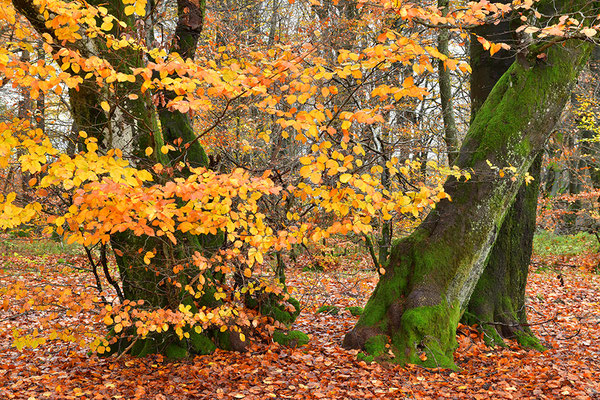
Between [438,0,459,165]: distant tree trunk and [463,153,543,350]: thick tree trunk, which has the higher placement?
[438,0,459,165]: distant tree trunk

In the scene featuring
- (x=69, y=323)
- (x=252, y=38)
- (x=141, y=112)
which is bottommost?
(x=69, y=323)

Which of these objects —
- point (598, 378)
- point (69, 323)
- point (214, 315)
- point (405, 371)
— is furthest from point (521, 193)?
point (69, 323)

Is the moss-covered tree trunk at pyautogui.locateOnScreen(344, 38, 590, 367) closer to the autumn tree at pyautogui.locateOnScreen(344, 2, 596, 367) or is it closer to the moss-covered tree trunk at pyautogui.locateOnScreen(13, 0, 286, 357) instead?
the autumn tree at pyautogui.locateOnScreen(344, 2, 596, 367)

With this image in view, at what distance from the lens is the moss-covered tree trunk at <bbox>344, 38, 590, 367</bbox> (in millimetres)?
4977

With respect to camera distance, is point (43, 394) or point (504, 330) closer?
point (43, 394)

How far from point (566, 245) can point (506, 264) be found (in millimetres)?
10149

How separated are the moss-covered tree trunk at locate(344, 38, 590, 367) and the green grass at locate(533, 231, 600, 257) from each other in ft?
29.9

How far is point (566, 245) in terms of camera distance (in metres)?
14.2

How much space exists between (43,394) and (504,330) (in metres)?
5.39

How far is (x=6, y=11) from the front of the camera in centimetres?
311

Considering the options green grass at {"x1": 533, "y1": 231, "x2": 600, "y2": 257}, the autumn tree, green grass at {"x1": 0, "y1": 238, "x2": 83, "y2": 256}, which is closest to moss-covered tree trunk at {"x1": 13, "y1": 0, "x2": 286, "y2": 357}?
the autumn tree

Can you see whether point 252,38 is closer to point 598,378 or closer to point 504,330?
point 504,330

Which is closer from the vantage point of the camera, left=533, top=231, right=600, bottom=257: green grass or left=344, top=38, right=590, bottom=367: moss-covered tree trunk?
left=344, top=38, right=590, bottom=367: moss-covered tree trunk

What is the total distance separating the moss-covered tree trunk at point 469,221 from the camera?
4.98m
